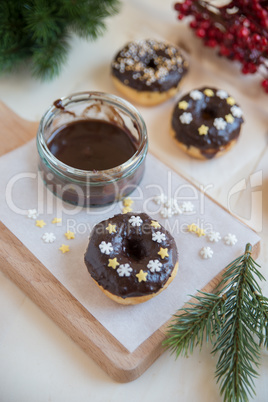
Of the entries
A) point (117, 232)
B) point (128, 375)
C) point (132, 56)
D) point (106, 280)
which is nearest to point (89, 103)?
point (132, 56)

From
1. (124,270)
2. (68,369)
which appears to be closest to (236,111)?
(124,270)

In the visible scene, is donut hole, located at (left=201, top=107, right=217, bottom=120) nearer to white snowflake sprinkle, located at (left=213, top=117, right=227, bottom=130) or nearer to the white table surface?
white snowflake sprinkle, located at (left=213, top=117, right=227, bottom=130)

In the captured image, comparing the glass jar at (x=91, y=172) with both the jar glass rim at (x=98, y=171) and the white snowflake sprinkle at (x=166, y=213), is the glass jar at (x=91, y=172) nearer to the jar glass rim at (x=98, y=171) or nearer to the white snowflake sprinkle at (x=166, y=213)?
the jar glass rim at (x=98, y=171)

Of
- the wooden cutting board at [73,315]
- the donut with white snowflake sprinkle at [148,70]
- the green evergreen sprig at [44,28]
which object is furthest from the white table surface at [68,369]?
the green evergreen sprig at [44,28]

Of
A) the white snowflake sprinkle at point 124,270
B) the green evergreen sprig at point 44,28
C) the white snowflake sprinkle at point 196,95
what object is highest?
the green evergreen sprig at point 44,28

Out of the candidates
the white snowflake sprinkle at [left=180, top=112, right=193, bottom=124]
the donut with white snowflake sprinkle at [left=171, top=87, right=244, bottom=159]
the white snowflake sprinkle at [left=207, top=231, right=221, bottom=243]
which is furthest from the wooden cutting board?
the white snowflake sprinkle at [left=180, top=112, right=193, bottom=124]

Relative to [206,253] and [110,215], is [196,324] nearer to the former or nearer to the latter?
[206,253]
